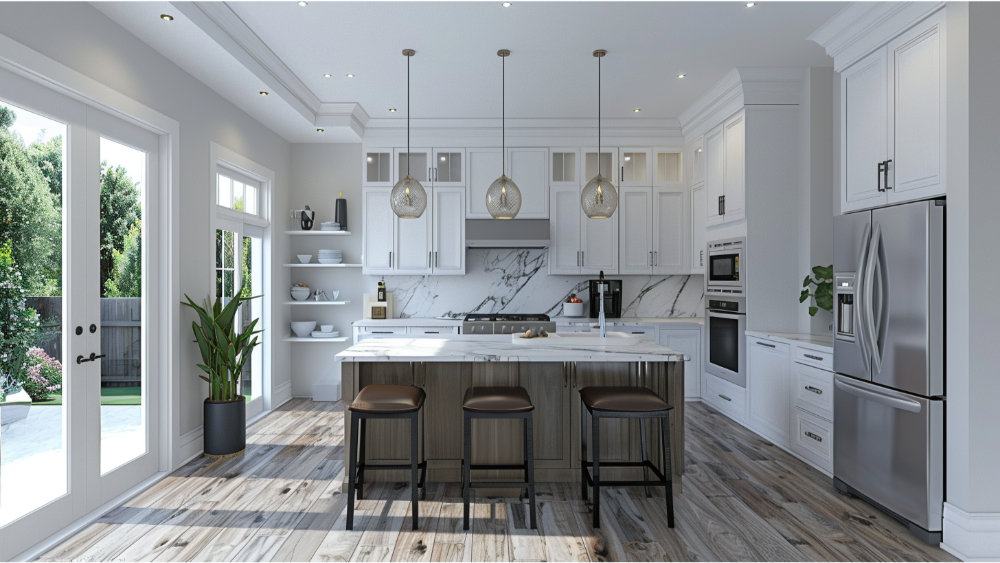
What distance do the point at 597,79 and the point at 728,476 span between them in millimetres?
3182

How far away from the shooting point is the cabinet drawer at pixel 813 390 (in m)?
3.60

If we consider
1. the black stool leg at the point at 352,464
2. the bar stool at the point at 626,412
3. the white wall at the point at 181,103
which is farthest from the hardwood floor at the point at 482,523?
the white wall at the point at 181,103

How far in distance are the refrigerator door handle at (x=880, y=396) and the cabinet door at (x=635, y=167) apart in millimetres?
3142

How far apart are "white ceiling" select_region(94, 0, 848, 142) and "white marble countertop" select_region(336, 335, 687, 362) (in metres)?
2.06

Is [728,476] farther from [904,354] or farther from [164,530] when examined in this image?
[164,530]

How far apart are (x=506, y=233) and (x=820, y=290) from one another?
2.90 meters

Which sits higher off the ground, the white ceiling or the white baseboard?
the white ceiling

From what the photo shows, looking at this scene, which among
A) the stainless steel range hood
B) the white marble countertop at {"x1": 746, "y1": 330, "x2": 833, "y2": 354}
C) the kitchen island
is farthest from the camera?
the stainless steel range hood

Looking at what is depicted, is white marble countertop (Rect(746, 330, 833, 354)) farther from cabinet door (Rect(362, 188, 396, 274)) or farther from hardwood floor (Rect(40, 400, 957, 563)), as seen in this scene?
cabinet door (Rect(362, 188, 396, 274))

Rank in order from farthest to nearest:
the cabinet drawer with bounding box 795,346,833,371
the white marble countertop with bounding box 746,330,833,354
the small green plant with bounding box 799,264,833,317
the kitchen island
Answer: the small green plant with bounding box 799,264,833,317, the white marble countertop with bounding box 746,330,833,354, the cabinet drawer with bounding box 795,346,833,371, the kitchen island

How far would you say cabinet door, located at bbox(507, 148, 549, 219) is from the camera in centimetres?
589

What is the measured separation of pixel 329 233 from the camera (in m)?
5.87

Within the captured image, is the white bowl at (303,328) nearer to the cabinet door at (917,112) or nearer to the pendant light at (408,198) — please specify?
the pendant light at (408,198)

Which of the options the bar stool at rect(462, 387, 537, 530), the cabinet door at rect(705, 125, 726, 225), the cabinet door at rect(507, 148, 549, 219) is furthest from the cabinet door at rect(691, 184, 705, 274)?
the bar stool at rect(462, 387, 537, 530)
